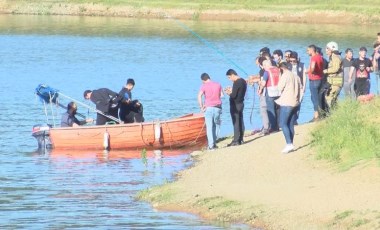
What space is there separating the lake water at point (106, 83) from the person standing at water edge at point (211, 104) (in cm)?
73

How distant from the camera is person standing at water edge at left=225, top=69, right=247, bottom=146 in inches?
904

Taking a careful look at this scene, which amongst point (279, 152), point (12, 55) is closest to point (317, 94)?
point (279, 152)

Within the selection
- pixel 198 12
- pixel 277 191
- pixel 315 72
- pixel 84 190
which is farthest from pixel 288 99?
pixel 198 12

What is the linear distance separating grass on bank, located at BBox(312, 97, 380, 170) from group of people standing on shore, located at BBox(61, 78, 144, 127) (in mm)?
5746

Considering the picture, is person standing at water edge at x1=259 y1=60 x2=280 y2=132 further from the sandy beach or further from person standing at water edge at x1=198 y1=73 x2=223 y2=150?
the sandy beach

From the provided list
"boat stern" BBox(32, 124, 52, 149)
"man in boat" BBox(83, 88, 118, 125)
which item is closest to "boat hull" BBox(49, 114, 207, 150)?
"boat stern" BBox(32, 124, 52, 149)

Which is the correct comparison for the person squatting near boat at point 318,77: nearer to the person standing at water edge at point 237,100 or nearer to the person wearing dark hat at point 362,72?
the person wearing dark hat at point 362,72

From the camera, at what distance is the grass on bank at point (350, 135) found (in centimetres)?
1867

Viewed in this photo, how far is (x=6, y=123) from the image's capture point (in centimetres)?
3059

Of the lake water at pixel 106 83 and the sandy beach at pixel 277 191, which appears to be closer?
the sandy beach at pixel 277 191

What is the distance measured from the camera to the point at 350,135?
19.5 meters

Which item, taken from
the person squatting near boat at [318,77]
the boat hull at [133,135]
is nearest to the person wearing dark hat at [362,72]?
the person squatting near boat at [318,77]

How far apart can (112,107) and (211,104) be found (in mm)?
3170

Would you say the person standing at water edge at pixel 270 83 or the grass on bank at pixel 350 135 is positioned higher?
the person standing at water edge at pixel 270 83
